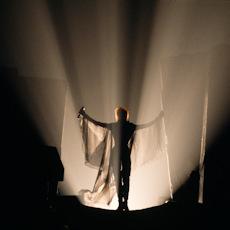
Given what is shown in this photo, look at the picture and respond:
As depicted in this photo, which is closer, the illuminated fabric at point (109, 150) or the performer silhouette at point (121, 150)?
the performer silhouette at point (121, 150)

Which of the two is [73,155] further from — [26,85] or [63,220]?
[63,220]

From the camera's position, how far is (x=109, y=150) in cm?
545

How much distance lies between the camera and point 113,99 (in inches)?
335

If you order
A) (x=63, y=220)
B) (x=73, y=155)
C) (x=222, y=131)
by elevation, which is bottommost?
(x=63, y=220)

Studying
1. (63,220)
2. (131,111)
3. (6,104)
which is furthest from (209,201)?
(6,104)

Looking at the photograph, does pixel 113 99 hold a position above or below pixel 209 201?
above

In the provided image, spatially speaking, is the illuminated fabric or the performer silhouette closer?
the performer silhouette

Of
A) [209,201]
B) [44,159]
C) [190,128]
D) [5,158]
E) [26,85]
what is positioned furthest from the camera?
[26,85]

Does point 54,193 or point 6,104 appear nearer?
point 54,193

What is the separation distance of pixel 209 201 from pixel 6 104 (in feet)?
17.1

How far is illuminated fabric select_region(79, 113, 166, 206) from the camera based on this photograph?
5324mm

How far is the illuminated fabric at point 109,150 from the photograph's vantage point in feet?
17.5

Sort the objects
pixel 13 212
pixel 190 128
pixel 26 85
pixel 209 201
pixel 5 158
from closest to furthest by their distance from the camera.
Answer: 1. pixel 13 212
2. pixel 5 158
3. pixel 209 201
4. pixel 190 128
5. pixel 26 85

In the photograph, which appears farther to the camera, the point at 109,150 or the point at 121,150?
the point at 109,150
